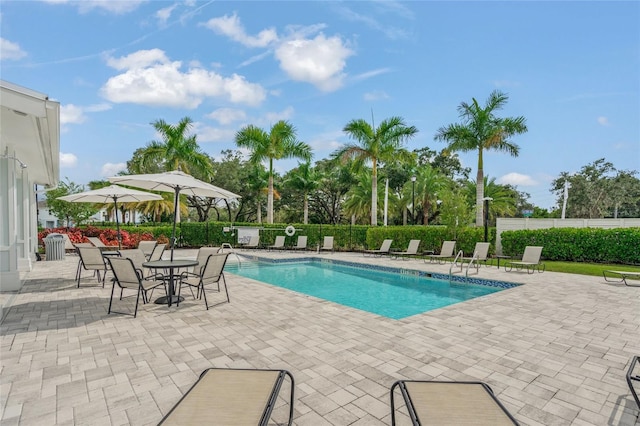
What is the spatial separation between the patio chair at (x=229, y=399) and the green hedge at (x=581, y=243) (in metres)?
15.4

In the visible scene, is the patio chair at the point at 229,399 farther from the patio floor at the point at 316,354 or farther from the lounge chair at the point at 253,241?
the lounge chair at the point at 253,241

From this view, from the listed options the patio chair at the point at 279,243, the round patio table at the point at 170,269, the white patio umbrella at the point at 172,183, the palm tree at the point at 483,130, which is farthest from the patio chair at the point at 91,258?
the palm tree at the point at 483,130

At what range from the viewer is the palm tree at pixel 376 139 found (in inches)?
740

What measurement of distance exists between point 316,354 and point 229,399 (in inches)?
75.8

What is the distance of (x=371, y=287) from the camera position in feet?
32.8

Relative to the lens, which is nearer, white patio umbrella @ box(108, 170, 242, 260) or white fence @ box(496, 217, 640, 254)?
white patio umbrella @ box(108, 170, 242, 260)

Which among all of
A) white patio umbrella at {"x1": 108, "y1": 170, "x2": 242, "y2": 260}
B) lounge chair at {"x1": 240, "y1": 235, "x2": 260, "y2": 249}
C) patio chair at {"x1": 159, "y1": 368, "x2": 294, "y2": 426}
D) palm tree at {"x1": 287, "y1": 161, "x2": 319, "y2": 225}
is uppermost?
palm tree at {"x1": 287, "y1": 161, "x2": 319, "y2": 225}

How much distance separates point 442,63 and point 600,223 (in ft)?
31.8

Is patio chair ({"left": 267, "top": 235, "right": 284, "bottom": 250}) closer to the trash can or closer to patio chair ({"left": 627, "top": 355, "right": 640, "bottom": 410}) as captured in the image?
the trash can

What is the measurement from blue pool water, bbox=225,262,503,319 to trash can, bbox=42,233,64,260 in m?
6.29

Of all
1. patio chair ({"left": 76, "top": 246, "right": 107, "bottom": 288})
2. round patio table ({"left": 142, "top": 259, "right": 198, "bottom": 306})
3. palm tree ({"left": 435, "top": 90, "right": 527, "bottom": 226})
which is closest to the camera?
round patio table ({"left": 142, "top": 259, "right": 198, "bottom": 306})

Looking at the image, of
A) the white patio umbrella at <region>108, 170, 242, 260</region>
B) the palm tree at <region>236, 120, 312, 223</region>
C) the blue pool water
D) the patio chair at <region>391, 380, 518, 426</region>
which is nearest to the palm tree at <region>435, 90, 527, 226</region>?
the blue pool water

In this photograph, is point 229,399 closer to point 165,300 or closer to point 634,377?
point 634,377

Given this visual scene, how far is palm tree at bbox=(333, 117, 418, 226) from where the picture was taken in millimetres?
18797
